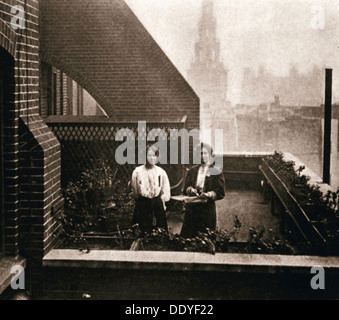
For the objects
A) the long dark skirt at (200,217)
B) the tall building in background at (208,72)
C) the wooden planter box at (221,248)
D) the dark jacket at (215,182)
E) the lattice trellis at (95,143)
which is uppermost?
the tall building in background at (208,72)

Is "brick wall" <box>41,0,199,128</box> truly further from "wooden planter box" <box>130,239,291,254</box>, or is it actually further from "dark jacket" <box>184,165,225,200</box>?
"wooden planter box" <box>130,239,291,254</box>

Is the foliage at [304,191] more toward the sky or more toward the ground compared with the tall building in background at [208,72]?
more toward the ground

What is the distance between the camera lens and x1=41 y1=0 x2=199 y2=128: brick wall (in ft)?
36.4

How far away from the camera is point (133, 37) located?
1121 centimetres

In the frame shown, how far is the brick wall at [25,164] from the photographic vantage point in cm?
523

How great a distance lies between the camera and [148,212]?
7.35 meters

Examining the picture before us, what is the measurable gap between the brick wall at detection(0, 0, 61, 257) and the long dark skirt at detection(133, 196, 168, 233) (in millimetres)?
1977

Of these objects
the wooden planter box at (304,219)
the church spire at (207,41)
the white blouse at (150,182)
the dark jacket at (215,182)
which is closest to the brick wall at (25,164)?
the white blouse at (150,182)

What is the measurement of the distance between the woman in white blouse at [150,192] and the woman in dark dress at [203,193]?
1.31 feet

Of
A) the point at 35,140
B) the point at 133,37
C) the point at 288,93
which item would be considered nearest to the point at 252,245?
the point at 35,140

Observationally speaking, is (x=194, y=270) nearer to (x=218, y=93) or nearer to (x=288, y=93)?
(x=288, y=93)

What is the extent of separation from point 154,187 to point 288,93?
173 ft

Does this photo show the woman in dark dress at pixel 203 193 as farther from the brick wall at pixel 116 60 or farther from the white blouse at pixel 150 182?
the brick wall at pixel 116 60

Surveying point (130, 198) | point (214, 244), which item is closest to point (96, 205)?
point (130, 198)
